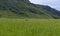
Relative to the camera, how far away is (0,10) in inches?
7840

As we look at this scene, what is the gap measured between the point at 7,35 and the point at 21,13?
18621 cm

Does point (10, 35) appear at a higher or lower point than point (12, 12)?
higher

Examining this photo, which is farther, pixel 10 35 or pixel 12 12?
pixel 12 12

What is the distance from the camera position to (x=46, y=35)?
46.1 feet

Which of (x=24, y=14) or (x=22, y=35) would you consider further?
(x=24, y=14)

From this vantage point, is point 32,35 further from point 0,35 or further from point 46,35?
point 0,35

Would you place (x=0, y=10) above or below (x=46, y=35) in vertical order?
below

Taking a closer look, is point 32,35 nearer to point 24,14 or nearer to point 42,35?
point 42,35

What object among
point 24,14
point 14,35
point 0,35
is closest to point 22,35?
point 14,35

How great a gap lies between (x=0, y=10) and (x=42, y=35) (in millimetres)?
187586

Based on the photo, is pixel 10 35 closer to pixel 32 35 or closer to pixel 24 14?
pixel 32 35

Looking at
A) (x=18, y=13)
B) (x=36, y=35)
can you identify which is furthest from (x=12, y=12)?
(x=36, y=35)

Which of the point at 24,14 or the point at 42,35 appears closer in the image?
the point at 42,35

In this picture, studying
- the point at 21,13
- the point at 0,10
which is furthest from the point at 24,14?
the point at 0,10
